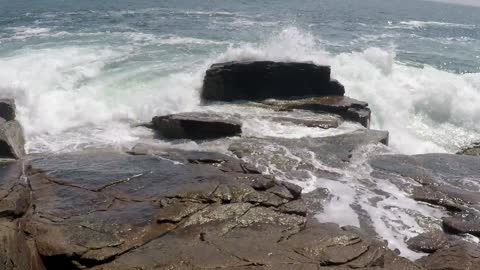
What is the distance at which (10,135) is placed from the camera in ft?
32.2

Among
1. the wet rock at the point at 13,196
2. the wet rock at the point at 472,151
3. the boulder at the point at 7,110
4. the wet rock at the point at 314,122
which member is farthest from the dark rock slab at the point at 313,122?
the wet rock at the point at 13,196

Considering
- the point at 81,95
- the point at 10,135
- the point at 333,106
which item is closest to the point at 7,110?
the point at 10,135

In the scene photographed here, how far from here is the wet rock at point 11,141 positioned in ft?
29.9

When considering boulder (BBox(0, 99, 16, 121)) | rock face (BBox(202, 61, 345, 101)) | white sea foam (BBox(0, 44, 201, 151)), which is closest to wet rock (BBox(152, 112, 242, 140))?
white sea foam (BBox(0, 44, 201, 151))

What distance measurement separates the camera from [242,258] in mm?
5957

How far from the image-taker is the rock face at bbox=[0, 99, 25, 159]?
30.0 feet

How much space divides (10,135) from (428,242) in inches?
326

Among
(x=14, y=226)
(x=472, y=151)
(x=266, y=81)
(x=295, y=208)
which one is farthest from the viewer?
(x=266, y=81)

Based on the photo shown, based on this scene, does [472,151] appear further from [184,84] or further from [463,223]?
[184,84]

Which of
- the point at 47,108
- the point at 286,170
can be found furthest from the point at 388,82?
the point at 47,108

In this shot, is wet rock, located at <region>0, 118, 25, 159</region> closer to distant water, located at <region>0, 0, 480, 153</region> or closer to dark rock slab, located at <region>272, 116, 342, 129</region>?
distant water, located at <region>0, 0, 480, 153</region>

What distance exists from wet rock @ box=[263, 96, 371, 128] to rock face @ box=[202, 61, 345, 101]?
0.57 metres

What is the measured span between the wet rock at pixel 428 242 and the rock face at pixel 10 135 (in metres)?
7.41

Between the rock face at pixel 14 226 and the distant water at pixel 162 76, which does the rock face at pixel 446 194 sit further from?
the rock face at pixel 14 226
